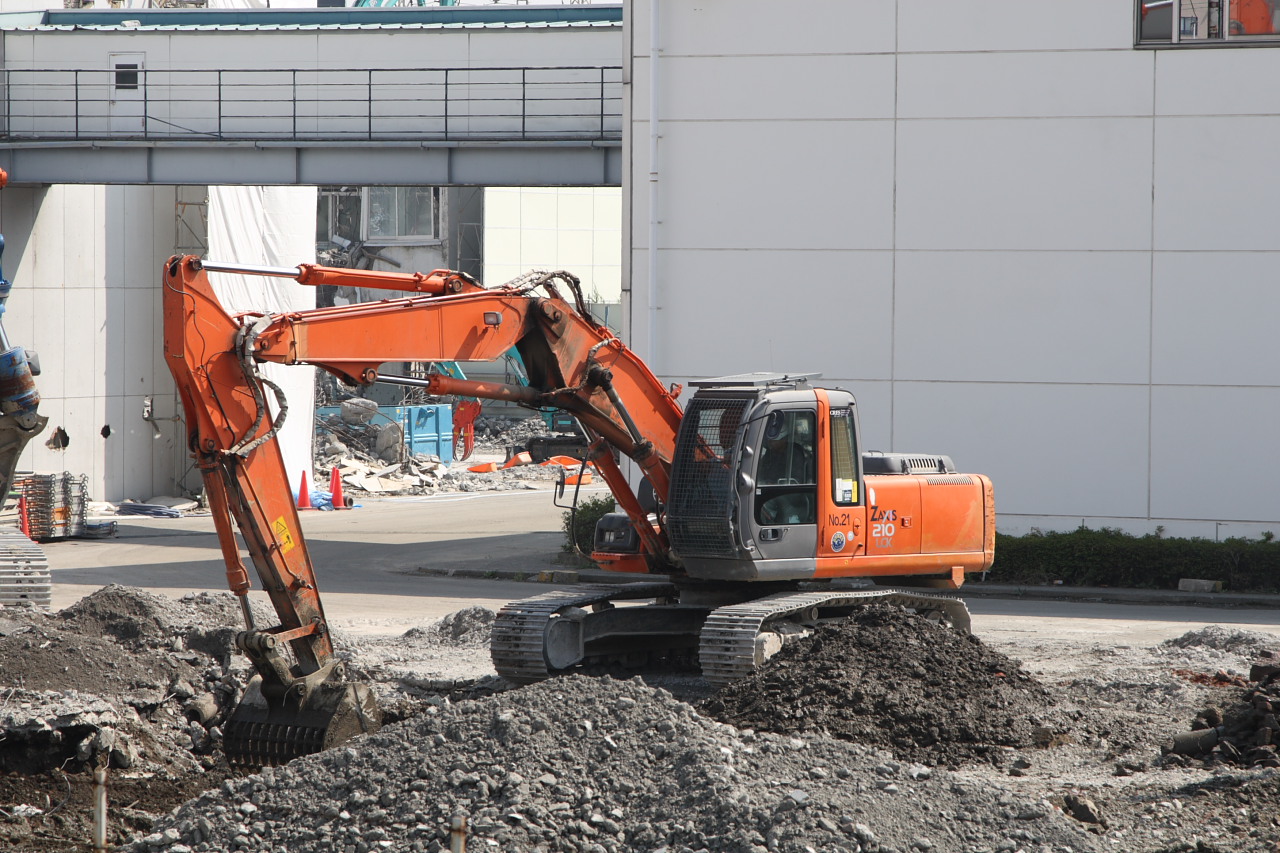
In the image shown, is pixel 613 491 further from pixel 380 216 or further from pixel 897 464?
pixel 380 216

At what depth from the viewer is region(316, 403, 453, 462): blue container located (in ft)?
130

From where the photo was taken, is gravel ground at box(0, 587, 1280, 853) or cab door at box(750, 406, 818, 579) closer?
gravel ground at box(0, 587, 1280, 853)

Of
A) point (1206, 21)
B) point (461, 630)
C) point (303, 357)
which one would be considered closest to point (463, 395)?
point (303, 357)

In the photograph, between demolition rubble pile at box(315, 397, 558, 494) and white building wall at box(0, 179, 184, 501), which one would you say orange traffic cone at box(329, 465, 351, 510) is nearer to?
demolition rubble pile at box(315, 397, 558, 494)

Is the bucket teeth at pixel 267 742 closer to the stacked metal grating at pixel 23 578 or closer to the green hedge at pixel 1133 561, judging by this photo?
the stacked metal grating at pixel 23 578

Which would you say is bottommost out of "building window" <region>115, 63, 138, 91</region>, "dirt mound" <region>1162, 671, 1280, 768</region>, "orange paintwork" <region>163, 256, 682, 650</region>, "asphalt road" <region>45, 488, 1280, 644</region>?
"asphalt road" <region>45, 488, 1280, 644</region>

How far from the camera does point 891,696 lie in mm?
10844

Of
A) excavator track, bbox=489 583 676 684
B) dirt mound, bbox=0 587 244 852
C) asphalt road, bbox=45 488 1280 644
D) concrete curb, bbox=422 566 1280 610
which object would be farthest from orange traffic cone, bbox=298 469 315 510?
excavator track, bbox=489 583 676 684

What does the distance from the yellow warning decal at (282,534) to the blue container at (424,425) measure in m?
29.6

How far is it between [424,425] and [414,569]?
18.1 metres

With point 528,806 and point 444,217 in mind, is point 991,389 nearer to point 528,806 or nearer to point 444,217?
point 528,806

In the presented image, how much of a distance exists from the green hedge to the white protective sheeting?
1640 cm

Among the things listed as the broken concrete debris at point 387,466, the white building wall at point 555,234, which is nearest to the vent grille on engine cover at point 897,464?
the broken concrete debris at point 387,466

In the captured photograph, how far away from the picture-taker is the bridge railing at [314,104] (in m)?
26.3
